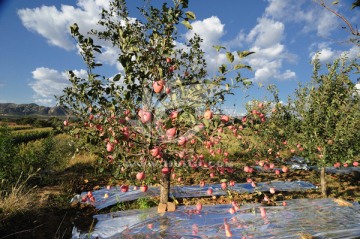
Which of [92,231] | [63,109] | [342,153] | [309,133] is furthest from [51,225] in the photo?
[342,153]

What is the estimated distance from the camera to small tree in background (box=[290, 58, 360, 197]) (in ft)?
21.4

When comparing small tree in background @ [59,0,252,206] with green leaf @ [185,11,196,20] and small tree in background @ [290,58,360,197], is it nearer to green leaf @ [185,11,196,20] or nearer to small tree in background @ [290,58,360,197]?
green leaf @ [185,11,196,20]

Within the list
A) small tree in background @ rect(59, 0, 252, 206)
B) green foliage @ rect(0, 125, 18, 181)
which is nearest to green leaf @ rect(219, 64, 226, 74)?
small tree in background @ rect(59, 0, 252, 206)

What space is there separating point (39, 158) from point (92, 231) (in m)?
5.54

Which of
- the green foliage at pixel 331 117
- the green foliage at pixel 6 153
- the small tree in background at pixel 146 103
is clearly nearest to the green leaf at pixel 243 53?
the small tree in background at pixel 146 103

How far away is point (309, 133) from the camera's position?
6855 millimetres

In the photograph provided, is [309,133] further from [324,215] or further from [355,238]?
[355,238]

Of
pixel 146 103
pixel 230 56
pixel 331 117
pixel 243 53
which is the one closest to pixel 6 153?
pixel 146 103

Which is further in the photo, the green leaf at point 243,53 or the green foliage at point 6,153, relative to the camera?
the green foliage at point 6,153

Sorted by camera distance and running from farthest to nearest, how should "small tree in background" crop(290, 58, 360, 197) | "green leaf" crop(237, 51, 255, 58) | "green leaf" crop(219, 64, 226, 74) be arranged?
"small tree in background" crop(290, 58, 360, 197)
"green leaf" crop(219, 64, 226, 74)
"green leaf" crop(237, 51, 255, 58)

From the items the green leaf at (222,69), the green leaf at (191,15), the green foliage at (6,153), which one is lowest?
the green foliage at (6,153)

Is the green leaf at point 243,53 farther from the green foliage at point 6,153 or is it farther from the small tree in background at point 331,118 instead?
the green foliage at point 6,153

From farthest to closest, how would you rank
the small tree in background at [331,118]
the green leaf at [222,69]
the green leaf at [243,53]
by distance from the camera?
the small tree in background at [331,118] < the green leaf at [222,69] < the green leaf at [243,53]

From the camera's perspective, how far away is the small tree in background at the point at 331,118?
6.51m
